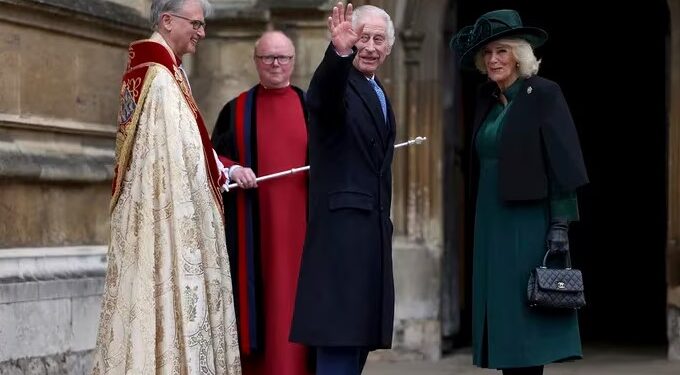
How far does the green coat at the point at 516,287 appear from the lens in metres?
5.77

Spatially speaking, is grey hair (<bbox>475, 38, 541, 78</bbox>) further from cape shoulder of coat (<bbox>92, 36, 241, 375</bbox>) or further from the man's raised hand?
cape shoulder of coat (<bbox>92, 36, 241, 375</bbox>)

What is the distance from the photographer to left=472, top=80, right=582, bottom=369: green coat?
5770mm

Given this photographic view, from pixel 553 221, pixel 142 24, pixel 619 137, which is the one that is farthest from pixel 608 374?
pixel 619 137

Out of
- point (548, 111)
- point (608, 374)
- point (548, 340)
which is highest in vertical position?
point (548, 111)

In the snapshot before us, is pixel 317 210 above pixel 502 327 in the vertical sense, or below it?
above

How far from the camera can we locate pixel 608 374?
9406 millimetres

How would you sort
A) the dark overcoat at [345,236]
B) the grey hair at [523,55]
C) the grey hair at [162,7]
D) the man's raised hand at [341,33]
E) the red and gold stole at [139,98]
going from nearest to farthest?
the man's raised hand at [341,33]
the dark overcoat at [345,236]
the grey hair at [523,55]
the red and gold stole at [139,98]
the grey hair at [162,7]

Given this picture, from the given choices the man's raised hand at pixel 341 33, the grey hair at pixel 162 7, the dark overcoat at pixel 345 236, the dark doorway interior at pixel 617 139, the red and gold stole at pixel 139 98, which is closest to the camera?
the man's raised hand at pixel 341 33

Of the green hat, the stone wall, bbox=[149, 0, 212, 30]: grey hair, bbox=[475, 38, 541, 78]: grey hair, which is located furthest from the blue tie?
the stone wall

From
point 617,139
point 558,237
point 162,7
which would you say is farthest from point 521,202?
point 617,139

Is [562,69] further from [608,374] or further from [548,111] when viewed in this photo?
[548,111]

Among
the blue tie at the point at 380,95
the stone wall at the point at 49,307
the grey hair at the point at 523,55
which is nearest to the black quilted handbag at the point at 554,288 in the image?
the grey hair at the point at 523,55

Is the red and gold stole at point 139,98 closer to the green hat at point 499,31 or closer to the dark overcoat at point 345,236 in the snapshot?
the dark overcoat at point 345,236

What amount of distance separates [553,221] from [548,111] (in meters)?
0.39
